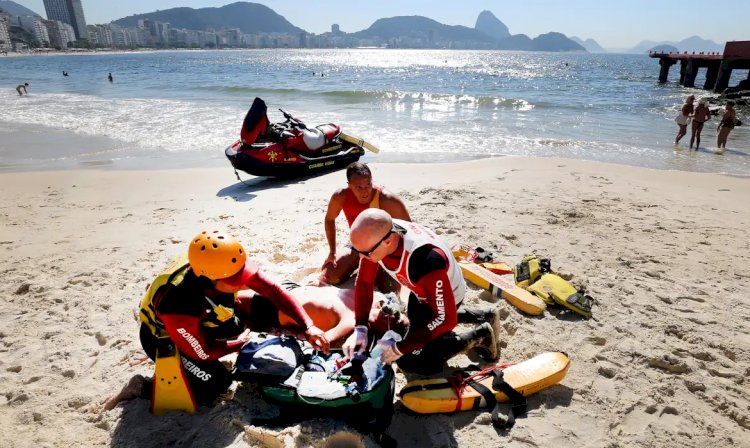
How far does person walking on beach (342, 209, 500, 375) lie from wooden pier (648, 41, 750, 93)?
36.5 metres

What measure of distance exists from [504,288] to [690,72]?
42609mm

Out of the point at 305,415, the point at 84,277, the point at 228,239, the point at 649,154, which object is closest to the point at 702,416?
the point at 305,415

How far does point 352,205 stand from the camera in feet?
15.5

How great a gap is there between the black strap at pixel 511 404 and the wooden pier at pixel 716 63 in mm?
36547

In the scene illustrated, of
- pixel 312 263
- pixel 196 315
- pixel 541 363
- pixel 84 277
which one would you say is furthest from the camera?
pixel 312 263

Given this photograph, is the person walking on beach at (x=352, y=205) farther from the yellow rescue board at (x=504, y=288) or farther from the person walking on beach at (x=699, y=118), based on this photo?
the person walking on beach at (x=699, y=118)

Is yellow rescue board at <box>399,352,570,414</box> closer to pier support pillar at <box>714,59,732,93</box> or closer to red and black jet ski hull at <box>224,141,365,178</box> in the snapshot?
red and black jet ski hull at <box>224,141,365,178</box>

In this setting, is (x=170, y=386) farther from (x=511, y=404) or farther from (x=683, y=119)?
(x=683, y=119)

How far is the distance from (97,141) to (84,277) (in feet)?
30.7

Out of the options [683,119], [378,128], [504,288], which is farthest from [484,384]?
[683,119]

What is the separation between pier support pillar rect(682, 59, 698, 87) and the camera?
1411 inches

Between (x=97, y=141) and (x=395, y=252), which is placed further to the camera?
(x=97, y=141)

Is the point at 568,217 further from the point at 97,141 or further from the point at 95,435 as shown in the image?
the point at 97,141

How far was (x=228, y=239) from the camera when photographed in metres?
2.92
